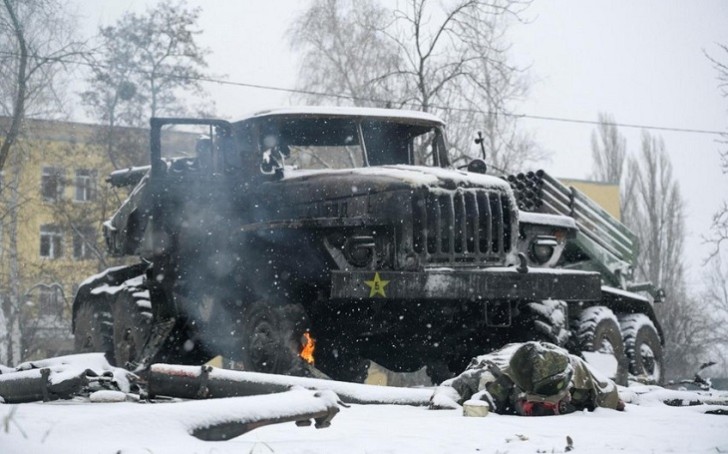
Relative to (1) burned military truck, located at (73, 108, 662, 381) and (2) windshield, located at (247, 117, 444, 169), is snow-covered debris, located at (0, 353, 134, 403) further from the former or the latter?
(2) windshield, located at (247, 117, 444, 169)

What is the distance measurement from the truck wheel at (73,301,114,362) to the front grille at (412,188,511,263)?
5222mm

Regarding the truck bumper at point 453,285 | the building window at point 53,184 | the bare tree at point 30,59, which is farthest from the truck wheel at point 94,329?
the building window at point 53,184

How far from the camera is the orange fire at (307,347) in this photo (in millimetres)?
10297

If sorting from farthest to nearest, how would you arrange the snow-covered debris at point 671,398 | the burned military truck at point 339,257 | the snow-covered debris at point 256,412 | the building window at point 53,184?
the building window at point 53,184
the burned military truck at point 339,257
the snow-covered debris at point 671,398
the snow-covered debris at point 256,412

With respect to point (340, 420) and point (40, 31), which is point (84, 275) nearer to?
point (40, 31)

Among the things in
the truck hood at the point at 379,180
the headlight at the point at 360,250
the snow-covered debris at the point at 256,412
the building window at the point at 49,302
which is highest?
the truck hood at the point at 379,180

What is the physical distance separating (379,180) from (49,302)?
1015 inches

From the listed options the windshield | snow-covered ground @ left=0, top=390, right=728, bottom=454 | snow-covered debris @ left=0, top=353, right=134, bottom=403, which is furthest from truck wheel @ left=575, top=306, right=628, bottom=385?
snow-covered debris @ left=0, top=353, right=134, bottom=403

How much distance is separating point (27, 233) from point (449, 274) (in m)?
26.4

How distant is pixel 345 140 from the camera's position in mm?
11547

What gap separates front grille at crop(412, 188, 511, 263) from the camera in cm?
987

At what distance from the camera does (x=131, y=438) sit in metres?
4.55

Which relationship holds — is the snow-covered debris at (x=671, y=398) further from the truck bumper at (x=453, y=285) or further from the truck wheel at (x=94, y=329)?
the truck wheel at (x=94, y=329)

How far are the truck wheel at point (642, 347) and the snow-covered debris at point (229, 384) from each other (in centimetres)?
627
